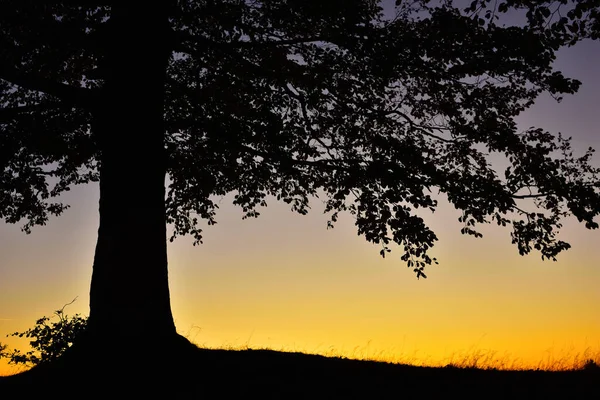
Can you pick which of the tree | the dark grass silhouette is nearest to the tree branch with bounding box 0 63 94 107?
the tree

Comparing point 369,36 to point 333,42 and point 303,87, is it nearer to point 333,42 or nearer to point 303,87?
point 333,42

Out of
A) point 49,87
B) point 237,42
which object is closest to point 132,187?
point 49,87

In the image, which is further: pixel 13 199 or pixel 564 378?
pixel 13 199

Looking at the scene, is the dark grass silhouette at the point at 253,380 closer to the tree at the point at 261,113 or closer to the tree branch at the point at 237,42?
the tree at the point at 261,113

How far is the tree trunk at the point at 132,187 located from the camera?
10.7 m

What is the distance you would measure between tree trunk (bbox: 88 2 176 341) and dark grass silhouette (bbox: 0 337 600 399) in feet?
2.19

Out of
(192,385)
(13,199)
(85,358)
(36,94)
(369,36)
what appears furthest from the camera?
(13,199)

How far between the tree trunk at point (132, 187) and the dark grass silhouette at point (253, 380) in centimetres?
67

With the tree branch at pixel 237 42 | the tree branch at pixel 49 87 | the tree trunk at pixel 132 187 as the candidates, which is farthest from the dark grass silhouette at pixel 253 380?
the tree branch at pixel 237 42

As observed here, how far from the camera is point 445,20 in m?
11.3

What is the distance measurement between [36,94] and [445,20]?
464 inches

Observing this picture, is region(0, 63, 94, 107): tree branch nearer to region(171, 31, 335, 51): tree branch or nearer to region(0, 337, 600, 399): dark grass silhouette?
region(171, 31, 335, 51): tree branch

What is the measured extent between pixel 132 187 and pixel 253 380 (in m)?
4.23

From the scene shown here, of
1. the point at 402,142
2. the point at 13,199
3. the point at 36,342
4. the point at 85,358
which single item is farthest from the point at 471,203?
the point at 13,199
